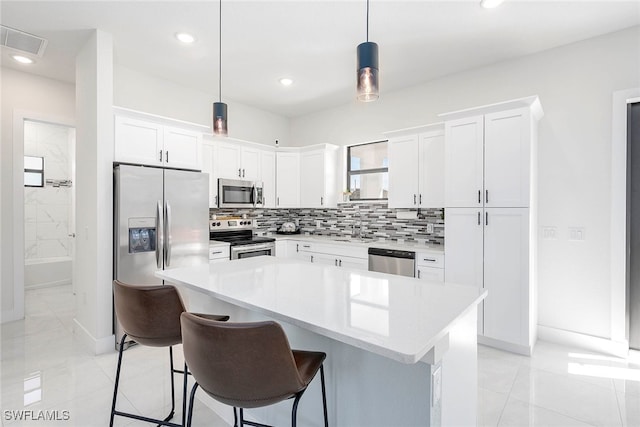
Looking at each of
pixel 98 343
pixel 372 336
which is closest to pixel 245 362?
pixel 372 336

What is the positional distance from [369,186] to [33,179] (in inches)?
228

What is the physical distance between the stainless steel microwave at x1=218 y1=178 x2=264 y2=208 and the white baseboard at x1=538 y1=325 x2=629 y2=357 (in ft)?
12.5

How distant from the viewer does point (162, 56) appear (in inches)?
137

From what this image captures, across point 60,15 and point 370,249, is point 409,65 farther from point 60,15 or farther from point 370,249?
point 60,15

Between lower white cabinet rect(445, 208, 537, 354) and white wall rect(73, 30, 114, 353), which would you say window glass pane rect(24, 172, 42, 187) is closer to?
white wall rect(73, 30, 114, 353)

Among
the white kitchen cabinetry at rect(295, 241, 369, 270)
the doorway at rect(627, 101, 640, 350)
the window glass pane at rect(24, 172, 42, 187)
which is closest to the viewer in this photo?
the doorway at rect(627, 101, 640, 350)

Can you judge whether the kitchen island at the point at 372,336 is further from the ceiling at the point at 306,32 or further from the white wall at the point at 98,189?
the ceiling at the point at 306,32

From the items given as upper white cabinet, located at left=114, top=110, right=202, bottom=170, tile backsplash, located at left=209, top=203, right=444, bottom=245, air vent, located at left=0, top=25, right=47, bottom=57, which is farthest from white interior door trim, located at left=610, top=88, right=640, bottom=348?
air vent, located at left=0, top=25, right=47, bottom=57

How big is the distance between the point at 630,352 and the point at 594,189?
150 cm

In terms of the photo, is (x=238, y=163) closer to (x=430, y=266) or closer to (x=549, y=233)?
(x=430, y=266)

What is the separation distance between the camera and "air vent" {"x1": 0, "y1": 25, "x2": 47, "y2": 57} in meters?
2.96

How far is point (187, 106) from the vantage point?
14.4 ft

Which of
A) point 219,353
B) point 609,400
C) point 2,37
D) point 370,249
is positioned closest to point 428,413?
point 219,353

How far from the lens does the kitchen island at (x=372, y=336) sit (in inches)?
44.7
